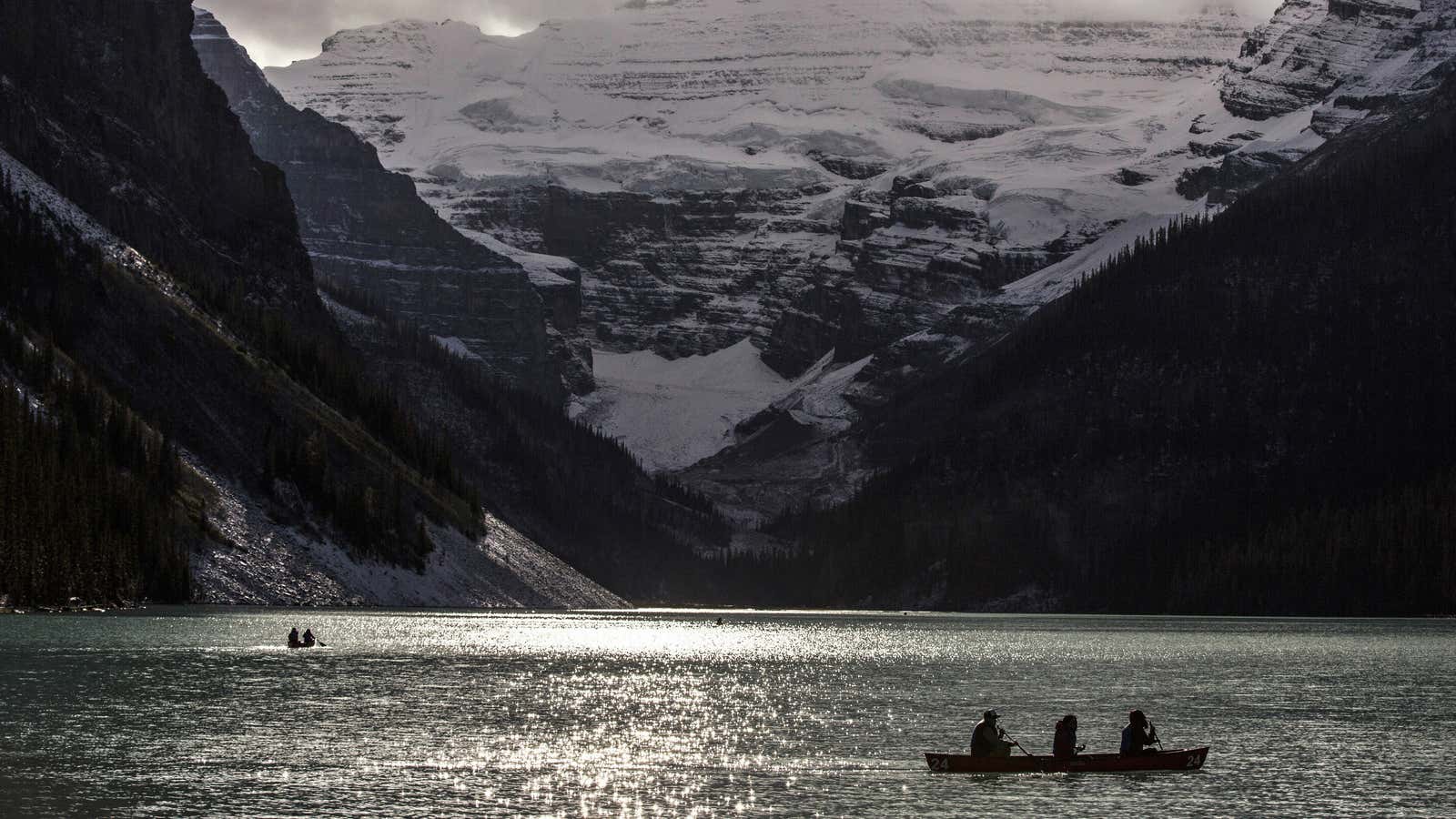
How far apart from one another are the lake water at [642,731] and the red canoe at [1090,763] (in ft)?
1.74

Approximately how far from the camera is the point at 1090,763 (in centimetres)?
10600

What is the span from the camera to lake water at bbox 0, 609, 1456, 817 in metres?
95.4

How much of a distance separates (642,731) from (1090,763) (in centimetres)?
2431

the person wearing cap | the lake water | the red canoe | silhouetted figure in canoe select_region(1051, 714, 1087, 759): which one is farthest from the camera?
silhouetted figure in canoe select_region(1051, 714, 1087, 759)

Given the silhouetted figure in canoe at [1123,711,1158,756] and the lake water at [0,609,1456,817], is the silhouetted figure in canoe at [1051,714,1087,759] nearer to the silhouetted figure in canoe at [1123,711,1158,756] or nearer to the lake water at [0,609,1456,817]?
the lake water at [0,609,1456,817]

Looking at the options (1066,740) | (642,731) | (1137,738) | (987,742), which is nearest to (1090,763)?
(1066,740)

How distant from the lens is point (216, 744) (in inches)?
4269

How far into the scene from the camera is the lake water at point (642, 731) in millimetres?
95375

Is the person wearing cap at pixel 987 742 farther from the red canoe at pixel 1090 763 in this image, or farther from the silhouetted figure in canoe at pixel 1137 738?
the silhouetted figure in canoe at pixel 1137 738

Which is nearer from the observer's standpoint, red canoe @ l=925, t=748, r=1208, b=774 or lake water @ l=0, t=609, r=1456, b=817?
lake water @ l=0, t=609, r=1456, b=817

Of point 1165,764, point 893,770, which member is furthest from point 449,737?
point 1165,764

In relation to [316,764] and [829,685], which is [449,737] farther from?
[829,685]

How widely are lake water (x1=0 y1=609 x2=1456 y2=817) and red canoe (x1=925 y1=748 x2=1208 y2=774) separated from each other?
53 centimetres

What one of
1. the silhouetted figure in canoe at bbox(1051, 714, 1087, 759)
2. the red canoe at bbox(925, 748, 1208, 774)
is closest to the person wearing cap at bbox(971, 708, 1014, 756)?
the red canoe at bbox(925, 748, 1208, 774)
